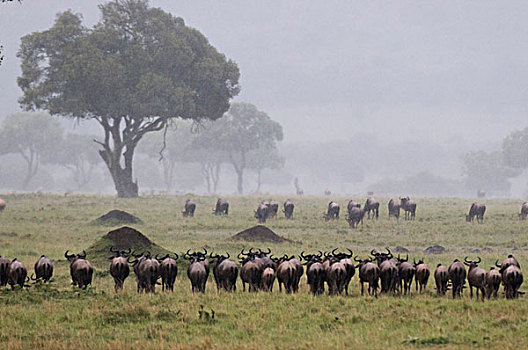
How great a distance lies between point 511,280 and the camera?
1797 cm

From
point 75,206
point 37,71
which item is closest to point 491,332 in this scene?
→ point 75,206

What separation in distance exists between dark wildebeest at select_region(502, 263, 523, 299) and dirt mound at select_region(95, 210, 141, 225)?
29169mm

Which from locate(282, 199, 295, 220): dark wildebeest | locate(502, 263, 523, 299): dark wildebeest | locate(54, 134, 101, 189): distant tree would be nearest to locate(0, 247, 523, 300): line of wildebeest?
locate(502, 263, 523, 299): dark wildebeest

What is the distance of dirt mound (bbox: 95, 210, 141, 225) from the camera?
42.9 meters

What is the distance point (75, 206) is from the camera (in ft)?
180

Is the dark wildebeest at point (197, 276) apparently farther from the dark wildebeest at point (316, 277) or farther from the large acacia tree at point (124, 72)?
the large acacia tree at point (124, 72)

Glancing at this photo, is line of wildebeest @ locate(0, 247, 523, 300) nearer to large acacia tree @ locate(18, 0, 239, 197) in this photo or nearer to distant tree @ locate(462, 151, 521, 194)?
large acacia tree @ locate(18, 0, 239, 197)

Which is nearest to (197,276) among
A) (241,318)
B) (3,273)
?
(241,318)

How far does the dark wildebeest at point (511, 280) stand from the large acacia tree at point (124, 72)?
4737cm

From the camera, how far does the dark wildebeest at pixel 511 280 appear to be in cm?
1797

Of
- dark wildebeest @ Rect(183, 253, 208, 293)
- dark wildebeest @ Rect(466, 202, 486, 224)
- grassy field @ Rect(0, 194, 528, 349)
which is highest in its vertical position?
dark wildebeest @ Rect(466, 202, 486, 224)

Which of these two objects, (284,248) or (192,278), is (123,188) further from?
(192,278)

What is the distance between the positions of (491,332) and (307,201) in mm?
51227

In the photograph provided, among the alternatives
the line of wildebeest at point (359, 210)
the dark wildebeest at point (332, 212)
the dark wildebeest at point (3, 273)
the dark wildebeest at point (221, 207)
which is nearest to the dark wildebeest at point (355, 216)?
the line of wildebeest at point (359, 210)
